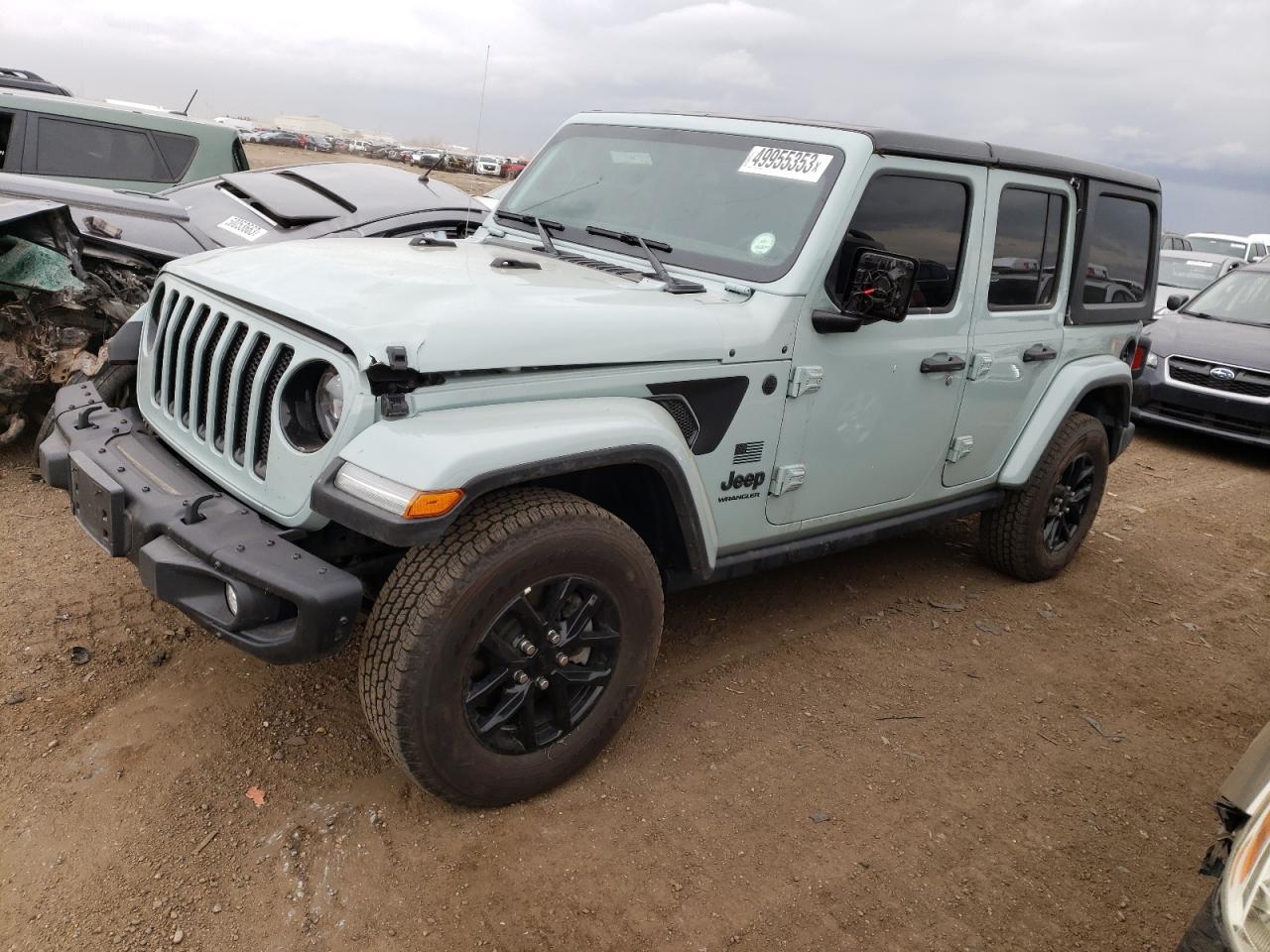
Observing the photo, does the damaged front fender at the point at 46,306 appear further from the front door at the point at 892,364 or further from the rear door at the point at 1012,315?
the rear door at the point at 1012,315

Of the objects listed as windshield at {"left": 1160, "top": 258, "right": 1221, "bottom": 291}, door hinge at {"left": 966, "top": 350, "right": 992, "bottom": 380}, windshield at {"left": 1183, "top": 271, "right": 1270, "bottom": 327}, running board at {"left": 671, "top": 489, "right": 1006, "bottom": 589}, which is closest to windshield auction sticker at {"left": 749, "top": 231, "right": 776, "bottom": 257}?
running board at {"left": 671, "top": 489, "right": 1006, "bottom": 589}

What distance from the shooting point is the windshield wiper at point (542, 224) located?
11.8 ft

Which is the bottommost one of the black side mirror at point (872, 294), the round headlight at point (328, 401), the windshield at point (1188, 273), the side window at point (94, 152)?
the round headlight at point (328, 401)

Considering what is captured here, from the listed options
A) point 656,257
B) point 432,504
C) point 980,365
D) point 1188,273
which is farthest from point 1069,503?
point 1188,273

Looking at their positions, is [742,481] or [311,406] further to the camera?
[742,481]

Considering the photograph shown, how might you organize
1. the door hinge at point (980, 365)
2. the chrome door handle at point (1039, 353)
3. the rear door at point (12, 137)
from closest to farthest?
the door hinge at point (980, 365) < the chrome door handle at point (1039, 353) < the rear door at point (12, 137)

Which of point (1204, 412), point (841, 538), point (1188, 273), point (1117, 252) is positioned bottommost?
point (841, 538)

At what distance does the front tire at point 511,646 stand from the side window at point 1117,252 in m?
2.90

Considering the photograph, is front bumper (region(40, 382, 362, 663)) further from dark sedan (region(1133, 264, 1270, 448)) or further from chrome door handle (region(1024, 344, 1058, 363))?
dark sedan (region(1133, 264, 1270, 448))

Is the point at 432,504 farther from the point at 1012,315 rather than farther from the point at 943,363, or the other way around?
the point at 1012,315

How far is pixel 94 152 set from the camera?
286 inches

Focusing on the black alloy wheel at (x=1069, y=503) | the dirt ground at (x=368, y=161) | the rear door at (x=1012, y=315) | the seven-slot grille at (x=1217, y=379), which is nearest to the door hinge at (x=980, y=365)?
the rear door at (x=1012, y=315)

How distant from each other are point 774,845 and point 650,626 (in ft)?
A: 2.38

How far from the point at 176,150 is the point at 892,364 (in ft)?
21.4
